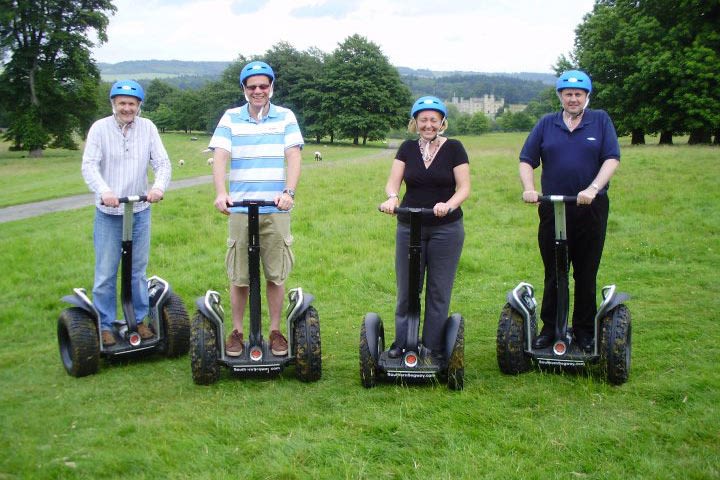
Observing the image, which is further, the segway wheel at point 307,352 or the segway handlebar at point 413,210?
the segway wheel at point 307,352

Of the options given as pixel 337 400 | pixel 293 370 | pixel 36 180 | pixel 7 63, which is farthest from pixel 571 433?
pixel 7 63

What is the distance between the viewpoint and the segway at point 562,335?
16.3 feet

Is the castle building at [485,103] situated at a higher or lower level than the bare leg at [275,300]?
higher

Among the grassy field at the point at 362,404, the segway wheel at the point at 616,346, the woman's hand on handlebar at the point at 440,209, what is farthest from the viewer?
the segway wheel at the point at 616,346

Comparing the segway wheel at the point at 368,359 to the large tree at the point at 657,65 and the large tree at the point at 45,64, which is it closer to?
the large tree at the point at 657,65

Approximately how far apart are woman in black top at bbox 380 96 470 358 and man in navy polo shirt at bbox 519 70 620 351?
1.88 ft

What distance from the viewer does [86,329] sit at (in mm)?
5438

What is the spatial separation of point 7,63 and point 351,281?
1493 inches

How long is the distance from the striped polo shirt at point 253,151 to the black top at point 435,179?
3.30 feet

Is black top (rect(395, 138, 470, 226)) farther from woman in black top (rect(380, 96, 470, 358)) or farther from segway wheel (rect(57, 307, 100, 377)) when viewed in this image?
segway wheel (rect(57, 307, 100, 377))

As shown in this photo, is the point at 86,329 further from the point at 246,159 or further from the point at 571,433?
the point at 571,433

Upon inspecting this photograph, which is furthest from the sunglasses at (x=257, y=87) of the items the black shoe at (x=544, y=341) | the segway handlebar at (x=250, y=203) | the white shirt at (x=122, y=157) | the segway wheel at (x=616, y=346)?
the segway wheel at (x=616, y=346)

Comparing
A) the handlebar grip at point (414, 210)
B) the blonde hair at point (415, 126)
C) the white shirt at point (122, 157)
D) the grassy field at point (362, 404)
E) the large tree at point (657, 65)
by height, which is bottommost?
the grassy field at point (362, 404)

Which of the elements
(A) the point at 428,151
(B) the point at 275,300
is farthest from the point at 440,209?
(B) the point at 275,300
